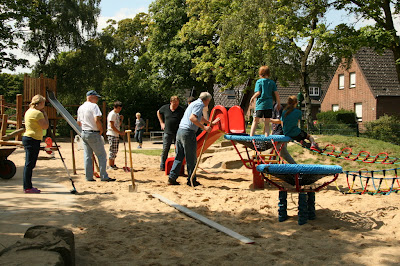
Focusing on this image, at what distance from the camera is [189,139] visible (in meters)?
7.84

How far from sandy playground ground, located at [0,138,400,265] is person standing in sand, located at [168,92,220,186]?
477 mm

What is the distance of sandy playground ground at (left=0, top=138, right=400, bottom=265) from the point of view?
12.8 feet

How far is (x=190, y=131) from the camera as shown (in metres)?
7.82

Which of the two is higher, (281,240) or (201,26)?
(201,26)

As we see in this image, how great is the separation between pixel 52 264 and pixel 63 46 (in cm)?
3422

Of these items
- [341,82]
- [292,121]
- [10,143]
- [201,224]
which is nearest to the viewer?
[201,224]

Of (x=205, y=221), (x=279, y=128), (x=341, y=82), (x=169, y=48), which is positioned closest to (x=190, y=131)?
(x=279, y=128)

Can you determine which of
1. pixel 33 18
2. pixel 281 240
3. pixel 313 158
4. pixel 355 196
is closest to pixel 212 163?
pixel 313 158

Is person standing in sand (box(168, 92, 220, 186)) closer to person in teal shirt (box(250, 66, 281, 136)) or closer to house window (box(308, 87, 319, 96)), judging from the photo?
person in teal shirt (box(250, 66, 281, 136))

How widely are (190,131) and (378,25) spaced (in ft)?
44.0

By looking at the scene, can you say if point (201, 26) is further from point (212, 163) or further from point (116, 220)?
point (116, 220)

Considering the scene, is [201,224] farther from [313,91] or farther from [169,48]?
→ [313,91]

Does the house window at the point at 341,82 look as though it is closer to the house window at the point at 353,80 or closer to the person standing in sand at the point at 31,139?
the house window at the point at 353,80

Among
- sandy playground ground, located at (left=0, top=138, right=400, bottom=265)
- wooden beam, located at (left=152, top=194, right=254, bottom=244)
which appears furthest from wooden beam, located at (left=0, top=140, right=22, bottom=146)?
wooden beam, located at (left=152, top=194, right=254, bottom=244)
